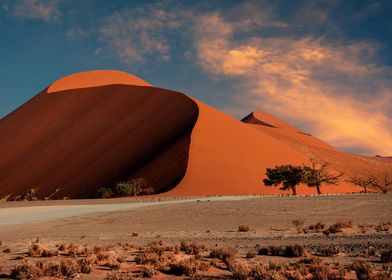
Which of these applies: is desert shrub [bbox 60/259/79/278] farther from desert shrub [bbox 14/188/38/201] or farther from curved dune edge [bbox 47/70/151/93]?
curved dune edge [bbox 47/70/151/93]

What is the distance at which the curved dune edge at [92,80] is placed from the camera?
10131 cm

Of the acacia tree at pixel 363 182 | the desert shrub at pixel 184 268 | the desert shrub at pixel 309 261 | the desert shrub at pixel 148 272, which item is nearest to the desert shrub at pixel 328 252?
the desert shrub at pixel 309 261

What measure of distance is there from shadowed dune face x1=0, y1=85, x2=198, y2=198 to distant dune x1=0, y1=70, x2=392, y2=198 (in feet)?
0.55

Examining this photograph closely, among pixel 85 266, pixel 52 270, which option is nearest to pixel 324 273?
pixel 85 266

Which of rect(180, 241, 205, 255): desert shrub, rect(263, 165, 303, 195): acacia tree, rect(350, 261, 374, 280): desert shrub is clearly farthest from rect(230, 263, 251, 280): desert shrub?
rect(263, 165, 303, 195): acacia tree

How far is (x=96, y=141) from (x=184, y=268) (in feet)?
219

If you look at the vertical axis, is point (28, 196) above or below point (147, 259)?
above

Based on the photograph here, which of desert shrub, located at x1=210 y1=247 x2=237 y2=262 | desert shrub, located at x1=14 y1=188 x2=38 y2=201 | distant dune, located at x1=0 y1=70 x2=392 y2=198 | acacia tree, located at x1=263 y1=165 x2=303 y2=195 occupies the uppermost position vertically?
distant dune, located at x1=0 y1=70 x2=392 y2=198

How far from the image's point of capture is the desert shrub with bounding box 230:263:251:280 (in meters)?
8.26

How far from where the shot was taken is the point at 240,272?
838 centimetres

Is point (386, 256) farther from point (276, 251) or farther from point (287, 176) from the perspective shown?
point (287, 176)

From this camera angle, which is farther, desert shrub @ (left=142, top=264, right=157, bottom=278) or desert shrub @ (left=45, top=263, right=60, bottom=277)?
desert shrub @ (left=45, top=263, right=60, bottom=277)

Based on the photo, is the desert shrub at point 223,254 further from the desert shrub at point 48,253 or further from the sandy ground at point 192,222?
the sandy ground at point 192,222

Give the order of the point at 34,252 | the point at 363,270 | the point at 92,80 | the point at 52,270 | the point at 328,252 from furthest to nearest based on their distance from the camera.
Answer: the point at 92,80, the point at 34,252, the point at 328,252, the point at 52,270, the point at 363,270
